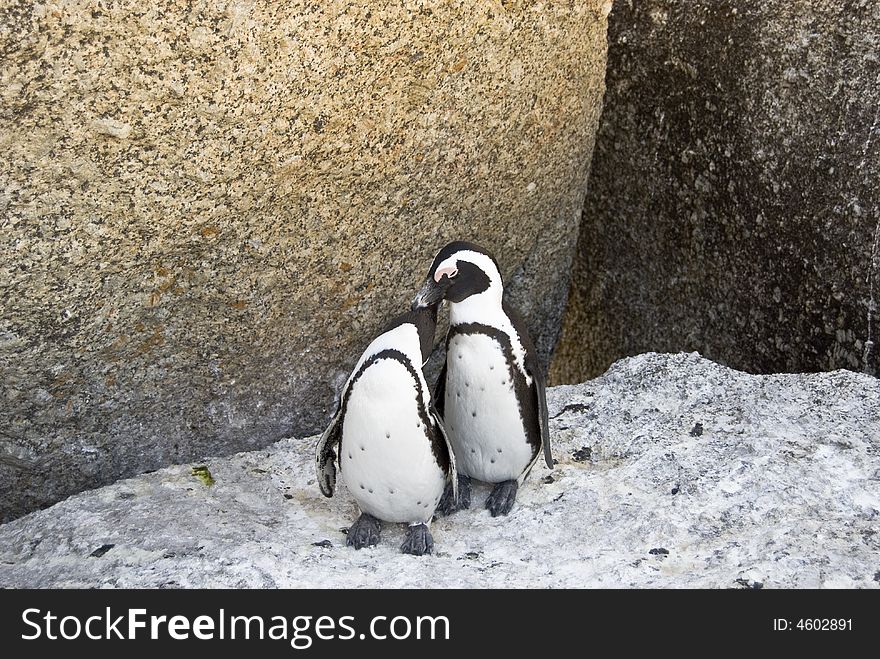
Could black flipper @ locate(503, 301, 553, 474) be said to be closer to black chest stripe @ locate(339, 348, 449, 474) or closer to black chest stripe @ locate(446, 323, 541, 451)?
black chest stripe @ locate(446, 323, 541, 451)

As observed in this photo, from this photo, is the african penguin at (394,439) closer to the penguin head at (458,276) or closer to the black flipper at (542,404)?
the penguin head at (458,276)

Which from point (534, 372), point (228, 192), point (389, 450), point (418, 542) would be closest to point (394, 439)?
point (389, 450)

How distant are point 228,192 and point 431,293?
1.12ft

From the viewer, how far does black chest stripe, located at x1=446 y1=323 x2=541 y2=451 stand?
1.63 m

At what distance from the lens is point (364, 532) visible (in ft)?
5.26

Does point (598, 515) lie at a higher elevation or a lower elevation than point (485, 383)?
lower

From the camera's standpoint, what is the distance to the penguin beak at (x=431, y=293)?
159cm

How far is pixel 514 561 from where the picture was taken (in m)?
1.56

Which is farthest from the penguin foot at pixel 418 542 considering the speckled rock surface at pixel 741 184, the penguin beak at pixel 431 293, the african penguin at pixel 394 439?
the speckled rock surface at pixel 741 184

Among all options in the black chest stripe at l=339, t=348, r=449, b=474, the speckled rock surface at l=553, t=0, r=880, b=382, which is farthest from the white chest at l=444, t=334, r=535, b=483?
the speckled rock surface at l=553, t=0, r=880, b=382

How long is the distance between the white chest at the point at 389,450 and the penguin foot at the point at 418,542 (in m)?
0.02

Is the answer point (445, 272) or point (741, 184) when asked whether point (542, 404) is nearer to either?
point (445, 272)
